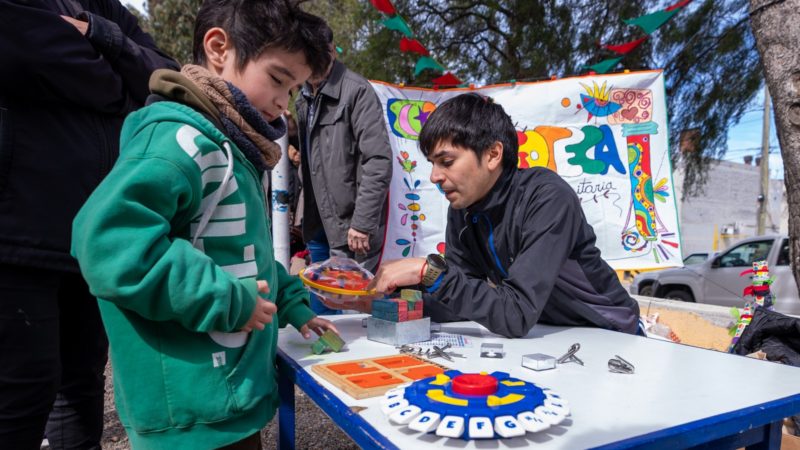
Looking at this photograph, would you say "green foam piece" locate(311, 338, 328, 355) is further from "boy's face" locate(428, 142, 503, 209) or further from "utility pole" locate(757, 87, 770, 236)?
"utility pole" locate(757, 87, 770, 236)

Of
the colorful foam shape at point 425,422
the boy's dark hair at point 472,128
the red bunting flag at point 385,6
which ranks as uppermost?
the red bunting flag at point 385,6

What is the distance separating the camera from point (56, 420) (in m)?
1.35

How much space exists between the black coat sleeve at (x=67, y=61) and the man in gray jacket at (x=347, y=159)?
4.63 feet

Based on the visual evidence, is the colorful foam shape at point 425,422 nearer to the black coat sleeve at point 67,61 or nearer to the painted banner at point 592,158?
the black coat sleeve at point 67,61

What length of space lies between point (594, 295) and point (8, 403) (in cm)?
157

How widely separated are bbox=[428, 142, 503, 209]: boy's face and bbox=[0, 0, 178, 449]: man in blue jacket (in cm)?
97

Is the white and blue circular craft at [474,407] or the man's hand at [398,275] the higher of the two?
the man's hand at [398,275]

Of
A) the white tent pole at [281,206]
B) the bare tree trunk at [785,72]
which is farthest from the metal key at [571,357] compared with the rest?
the white tent pole at [281,206]

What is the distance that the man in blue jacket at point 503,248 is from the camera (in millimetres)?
1386

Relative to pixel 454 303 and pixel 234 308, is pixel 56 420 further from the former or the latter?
pixel 454 303

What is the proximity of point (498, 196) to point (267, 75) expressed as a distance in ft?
2.94

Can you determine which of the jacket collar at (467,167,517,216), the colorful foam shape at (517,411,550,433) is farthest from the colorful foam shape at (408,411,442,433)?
the jacket collar at (467,167,517,216)

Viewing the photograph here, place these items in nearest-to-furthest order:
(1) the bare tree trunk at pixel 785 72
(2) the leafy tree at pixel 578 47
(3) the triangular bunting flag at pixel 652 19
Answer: (1) the bare tree trunk at pixel 785 72 < (3) the triangular bunting flag at pixel 652 19 < (2) the leafy tree at pixel 578 47

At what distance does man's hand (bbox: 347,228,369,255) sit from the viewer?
2.68 meters
